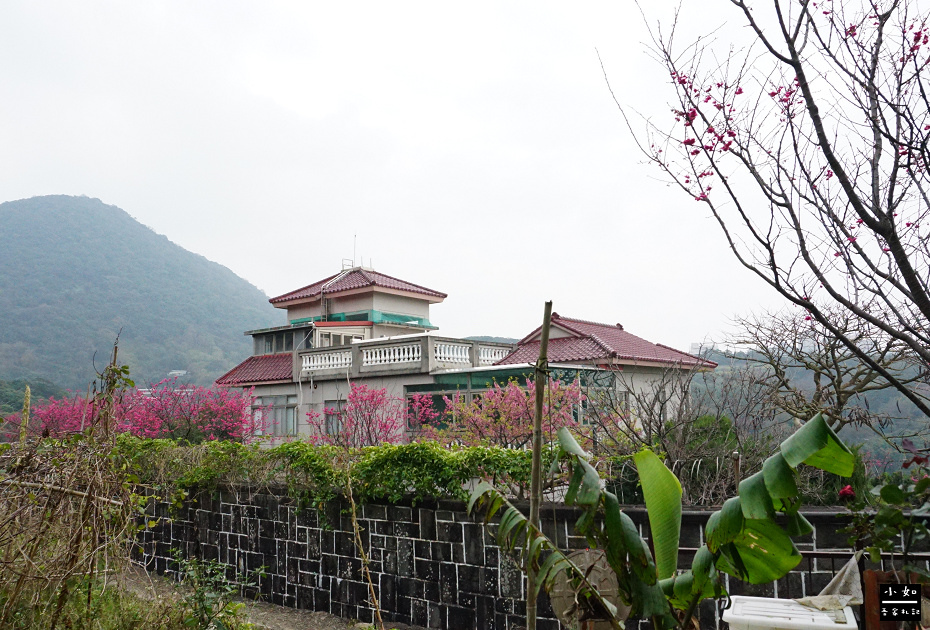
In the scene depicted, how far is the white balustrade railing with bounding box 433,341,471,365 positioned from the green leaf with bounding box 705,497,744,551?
57.4 ft

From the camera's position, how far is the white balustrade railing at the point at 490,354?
22.4 meters

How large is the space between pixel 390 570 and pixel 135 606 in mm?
2370

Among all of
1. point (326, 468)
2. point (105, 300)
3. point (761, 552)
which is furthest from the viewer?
point (105, 300)

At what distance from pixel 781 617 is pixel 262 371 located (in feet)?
83.4

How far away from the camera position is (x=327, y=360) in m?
23.8

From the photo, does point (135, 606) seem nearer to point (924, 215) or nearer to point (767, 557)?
point (767, 557)

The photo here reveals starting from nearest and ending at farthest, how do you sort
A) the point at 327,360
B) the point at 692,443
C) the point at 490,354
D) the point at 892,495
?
the point at 892,495
the point at 692,443
the point at 490,354
the point at 327,360

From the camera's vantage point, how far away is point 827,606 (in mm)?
3893

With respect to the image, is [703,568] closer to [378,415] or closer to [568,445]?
[568,445]

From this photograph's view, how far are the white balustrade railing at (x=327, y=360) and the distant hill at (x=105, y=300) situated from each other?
22.9 meters

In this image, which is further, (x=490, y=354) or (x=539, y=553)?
(x=490, y=354)

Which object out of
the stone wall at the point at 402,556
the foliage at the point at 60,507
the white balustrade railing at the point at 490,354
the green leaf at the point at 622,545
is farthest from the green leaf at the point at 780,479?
the white balustrade railing at the point at 490,354

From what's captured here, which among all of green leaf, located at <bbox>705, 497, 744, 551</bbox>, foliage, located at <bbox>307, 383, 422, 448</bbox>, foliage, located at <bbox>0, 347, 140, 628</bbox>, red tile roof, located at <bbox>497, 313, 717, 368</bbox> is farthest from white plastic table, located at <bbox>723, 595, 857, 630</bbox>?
red tile roof, located at <bbox>497, 313, 717, 368</bbox>

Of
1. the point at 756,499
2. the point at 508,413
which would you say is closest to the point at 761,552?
the point at 756,499
